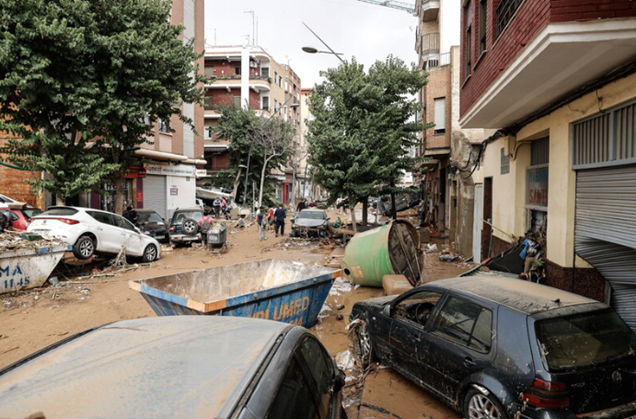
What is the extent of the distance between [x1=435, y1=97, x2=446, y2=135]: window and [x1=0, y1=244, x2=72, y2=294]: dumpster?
1602 centimetres

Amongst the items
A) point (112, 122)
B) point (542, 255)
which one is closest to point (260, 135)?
point (112, 122)

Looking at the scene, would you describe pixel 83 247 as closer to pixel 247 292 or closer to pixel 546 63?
pixel 247 292

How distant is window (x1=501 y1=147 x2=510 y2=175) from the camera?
9.98 metres

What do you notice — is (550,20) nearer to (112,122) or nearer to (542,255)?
(542,255)

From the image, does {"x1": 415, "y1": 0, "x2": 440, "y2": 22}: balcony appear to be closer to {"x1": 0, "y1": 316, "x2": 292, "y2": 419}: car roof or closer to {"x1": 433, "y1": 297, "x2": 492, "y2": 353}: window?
{"x1": 433, "y1": 297, "x2": 492, "y2": 353}: window

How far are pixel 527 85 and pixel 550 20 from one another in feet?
6.03

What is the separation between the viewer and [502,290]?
156 inches

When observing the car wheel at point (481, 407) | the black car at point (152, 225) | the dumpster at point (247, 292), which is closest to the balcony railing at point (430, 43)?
the black car at point (152, 225)

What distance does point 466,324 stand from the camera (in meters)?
3.87

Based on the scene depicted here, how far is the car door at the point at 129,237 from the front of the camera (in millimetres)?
12109

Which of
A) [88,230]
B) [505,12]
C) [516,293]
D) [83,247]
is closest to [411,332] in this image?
[516,293]

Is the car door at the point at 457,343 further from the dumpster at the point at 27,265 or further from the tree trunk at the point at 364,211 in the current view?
the tree trunk at the point at 364,211

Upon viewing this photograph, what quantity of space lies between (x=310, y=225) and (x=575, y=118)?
13903 millimetres

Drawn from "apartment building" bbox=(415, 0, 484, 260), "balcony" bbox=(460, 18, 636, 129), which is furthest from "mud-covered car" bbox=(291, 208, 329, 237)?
"balcony" bbox=(460, 18, 636, 129)
